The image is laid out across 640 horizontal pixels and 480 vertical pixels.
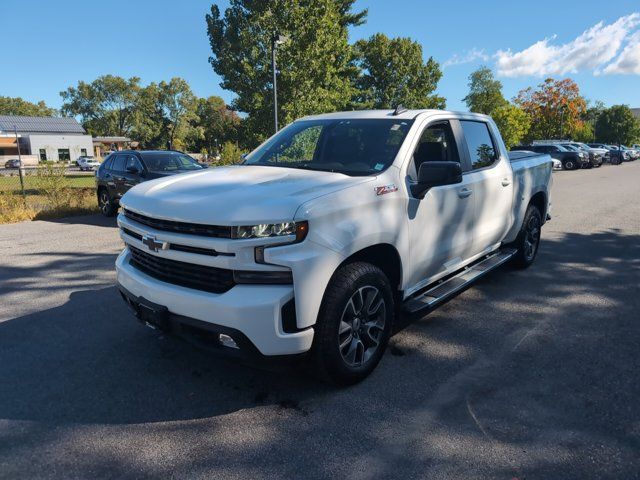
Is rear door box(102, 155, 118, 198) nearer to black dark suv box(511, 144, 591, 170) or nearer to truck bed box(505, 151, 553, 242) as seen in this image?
truck bed box(505, 151, 553, 242)

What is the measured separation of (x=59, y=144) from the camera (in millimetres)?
82500

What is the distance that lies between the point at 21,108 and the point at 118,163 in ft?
442

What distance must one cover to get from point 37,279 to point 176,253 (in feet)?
14.0

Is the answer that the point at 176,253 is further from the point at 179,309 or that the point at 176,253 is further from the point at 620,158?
the point at 620,158

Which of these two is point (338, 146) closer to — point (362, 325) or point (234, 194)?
point (234, 194)

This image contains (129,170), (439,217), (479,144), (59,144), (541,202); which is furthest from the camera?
(59,144)

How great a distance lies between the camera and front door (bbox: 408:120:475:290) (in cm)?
368

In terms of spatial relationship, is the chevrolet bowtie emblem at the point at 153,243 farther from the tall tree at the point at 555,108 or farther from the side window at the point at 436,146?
the tall tree at the point at 555,108

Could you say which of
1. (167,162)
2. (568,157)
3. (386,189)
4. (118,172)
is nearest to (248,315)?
(386,189)

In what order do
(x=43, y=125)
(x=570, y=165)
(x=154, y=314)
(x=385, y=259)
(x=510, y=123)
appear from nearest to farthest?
(x=154, y=314), (x=385, y=259), (x=570, y=165), (x=510, y=123), (x=43, y=125)

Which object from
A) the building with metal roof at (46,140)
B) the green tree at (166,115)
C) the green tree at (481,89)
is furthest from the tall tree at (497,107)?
the building with metal roof at (46,140)

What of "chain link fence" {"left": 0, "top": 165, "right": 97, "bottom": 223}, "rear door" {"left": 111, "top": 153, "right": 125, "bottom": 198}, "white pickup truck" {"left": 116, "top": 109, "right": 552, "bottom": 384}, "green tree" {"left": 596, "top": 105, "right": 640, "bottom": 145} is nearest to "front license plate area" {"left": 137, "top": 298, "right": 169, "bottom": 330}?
"white pickup truck" {"left": 116, "top": 109, "right": 552, "bottom": 384}

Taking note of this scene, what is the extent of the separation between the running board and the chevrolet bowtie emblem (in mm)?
1841

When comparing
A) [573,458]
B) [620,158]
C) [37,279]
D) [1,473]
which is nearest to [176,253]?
[1,473]
